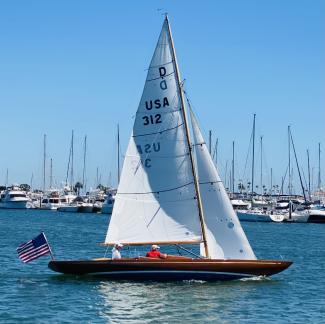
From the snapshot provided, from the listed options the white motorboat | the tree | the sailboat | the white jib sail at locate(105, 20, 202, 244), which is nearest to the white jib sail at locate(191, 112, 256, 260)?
the sailboat

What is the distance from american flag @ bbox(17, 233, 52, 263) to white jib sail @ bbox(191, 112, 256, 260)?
21.9ft

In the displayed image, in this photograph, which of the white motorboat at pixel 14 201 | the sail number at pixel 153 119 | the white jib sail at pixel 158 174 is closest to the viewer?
the white jib sail at pixel 158 174

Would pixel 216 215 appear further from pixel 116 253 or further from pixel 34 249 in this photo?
pixel 34 249

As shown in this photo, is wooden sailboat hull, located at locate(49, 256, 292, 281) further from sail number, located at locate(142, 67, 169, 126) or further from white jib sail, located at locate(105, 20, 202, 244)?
sail number, located at locate(142, 67, 169, 126)

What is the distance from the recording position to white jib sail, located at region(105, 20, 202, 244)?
105 feet

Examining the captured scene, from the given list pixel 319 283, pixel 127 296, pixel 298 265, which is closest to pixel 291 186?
pixel 298 265

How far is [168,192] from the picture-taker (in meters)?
32.5

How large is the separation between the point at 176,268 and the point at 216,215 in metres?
3.06

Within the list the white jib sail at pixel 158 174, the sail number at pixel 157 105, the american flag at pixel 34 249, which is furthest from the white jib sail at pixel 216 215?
the american flag at pixel 34 249

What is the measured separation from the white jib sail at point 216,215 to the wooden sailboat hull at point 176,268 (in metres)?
0.77

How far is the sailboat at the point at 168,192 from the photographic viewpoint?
3180cm

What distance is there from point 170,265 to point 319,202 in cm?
10321

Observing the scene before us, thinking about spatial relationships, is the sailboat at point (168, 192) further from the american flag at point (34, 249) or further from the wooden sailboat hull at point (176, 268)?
the american flag at point (34, 249)

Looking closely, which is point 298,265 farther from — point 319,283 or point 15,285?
point 15,285
